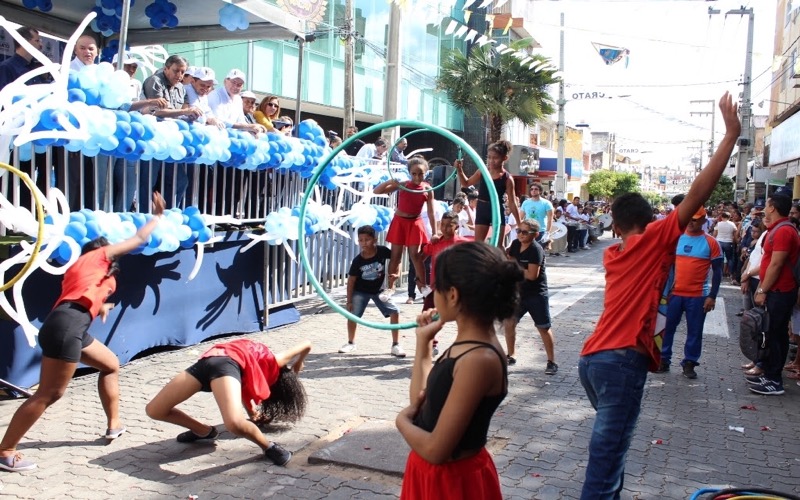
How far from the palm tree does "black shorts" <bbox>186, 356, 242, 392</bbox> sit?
85.1 feet

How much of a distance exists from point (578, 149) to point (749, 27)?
44189 mm

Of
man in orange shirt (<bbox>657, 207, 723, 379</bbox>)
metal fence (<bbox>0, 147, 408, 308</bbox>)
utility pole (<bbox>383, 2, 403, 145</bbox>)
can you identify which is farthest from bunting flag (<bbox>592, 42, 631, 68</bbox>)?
man in orange shirt (<bbox>657, 207, 723, 379</bbox>)

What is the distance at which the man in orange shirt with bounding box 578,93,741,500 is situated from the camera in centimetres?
354

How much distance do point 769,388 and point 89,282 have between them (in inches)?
247

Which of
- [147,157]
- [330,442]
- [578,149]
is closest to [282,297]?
[147,157]

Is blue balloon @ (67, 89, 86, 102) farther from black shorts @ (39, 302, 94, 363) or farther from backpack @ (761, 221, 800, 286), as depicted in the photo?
backpack @ (761, 221, 800, 286)

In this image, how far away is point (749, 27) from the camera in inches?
1041

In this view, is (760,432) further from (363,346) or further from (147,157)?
(147,157)

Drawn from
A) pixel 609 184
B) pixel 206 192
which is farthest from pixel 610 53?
pixel 609 184

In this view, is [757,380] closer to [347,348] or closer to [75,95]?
[347,348]

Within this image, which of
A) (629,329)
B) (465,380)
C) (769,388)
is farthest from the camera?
(769,388)

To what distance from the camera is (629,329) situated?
3701 millimetres

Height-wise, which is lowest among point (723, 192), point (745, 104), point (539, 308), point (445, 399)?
point (539, 308)

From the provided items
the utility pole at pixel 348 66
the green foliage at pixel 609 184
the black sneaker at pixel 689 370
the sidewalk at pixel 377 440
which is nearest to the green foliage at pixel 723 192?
the green foliage at pixel 609 184
